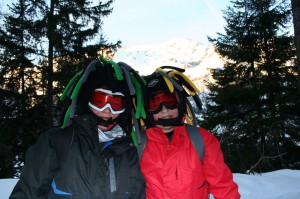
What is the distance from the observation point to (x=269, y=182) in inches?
236

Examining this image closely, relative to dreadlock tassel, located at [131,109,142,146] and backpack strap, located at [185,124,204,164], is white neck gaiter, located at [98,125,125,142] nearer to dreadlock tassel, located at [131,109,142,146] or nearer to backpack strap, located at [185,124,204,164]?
dreadlock tassel, located at [131,109,142,146]

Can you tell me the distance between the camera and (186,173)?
99.4 inches

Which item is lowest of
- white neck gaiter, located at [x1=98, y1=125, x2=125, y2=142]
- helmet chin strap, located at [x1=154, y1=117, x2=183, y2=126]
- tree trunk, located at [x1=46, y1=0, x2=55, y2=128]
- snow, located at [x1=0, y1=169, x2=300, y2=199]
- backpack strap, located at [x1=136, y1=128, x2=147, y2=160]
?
snow, located at [x1=0, y1=169, x2=300, y2=199]

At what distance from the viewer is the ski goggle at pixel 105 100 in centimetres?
243

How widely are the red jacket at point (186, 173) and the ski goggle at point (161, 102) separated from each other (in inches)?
17.0

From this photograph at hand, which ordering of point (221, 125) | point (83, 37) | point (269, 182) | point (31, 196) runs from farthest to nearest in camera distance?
1. point (221, 125)
2. point (83, 37)
3. point (269, 182)
4. point (31, 196)

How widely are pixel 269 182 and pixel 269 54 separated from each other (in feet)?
42.2

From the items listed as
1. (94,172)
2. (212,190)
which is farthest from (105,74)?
(212,190)

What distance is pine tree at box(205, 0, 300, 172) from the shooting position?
15812 mm

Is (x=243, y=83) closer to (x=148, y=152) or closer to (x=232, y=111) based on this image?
(x=232, y=111)

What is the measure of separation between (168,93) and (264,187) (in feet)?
13.3

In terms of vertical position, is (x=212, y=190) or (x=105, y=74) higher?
(x=105, y=74)

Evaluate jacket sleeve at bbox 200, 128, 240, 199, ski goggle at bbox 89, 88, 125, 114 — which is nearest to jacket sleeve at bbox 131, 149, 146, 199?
ski goggle at bbox 89, 88, 125, 114

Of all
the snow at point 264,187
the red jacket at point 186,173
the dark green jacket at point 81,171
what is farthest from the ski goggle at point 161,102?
the snow at point 264,187
